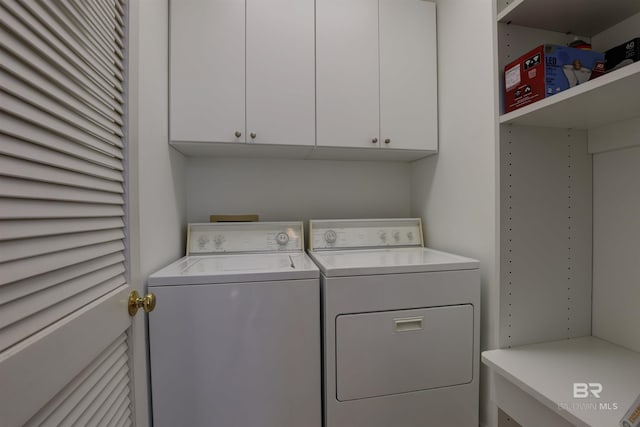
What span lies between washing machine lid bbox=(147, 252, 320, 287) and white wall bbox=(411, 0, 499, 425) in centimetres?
89

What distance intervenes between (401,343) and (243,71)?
64.6 inches

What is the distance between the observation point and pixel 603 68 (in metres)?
0.83

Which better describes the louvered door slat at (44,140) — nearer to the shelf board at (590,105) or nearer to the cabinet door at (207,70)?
the cabinet door at (207,70)

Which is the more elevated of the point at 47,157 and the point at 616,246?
the point at 47,157

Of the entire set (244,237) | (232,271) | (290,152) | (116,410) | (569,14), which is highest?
(569,14)

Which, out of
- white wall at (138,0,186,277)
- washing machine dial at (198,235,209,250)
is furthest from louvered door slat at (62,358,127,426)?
washing machine dial at (198,235,209,250)

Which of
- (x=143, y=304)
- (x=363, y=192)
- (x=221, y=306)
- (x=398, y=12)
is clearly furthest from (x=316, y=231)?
(x=398, y=12)

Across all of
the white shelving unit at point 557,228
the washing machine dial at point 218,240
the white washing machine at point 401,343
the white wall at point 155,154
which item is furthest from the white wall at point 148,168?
the white shelving unit at point 557,228

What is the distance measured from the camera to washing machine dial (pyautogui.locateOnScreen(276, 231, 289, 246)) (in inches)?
71.2

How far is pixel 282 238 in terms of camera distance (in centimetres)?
182

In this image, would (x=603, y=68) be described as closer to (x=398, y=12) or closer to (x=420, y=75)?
(x=420, y=75)

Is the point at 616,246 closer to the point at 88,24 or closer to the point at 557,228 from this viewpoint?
the point at 557,228

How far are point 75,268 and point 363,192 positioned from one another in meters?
1.77

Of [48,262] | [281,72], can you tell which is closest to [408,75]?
[281,72]
